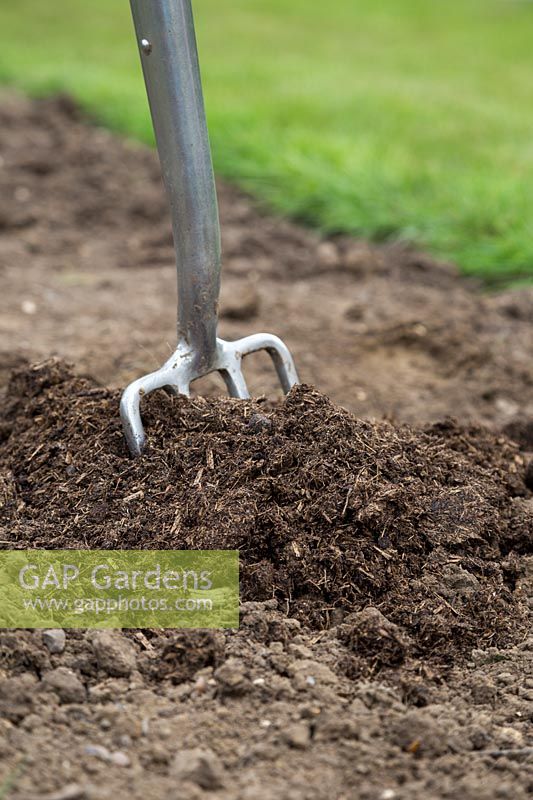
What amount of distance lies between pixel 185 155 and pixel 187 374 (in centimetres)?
50

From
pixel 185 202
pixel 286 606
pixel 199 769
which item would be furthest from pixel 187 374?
pixel 199 769

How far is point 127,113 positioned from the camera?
714 centimetres

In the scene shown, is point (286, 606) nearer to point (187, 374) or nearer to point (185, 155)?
point (187, 374)

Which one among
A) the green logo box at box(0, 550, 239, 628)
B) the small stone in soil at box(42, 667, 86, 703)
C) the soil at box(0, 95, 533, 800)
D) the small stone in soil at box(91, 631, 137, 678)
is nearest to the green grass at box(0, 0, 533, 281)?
the soil at box(0, 95, 533, 800)

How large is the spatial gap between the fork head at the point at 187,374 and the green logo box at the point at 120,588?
0.28 m

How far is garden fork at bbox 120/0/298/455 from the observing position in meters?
1.99

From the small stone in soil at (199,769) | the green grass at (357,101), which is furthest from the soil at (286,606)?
the green grass at (357,101)

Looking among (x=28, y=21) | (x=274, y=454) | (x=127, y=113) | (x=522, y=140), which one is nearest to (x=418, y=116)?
(x=522, y=140)

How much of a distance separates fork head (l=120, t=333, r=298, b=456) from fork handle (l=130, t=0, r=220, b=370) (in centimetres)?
3

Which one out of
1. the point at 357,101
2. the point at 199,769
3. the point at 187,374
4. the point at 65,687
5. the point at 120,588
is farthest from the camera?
the point at 357,101

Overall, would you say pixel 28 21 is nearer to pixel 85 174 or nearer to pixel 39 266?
pixel 85 174

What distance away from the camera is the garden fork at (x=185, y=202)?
1.99m

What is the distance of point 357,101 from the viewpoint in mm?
7375

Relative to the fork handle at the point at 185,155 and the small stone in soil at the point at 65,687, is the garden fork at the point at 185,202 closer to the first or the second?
the fork handle at the point at 185,155
